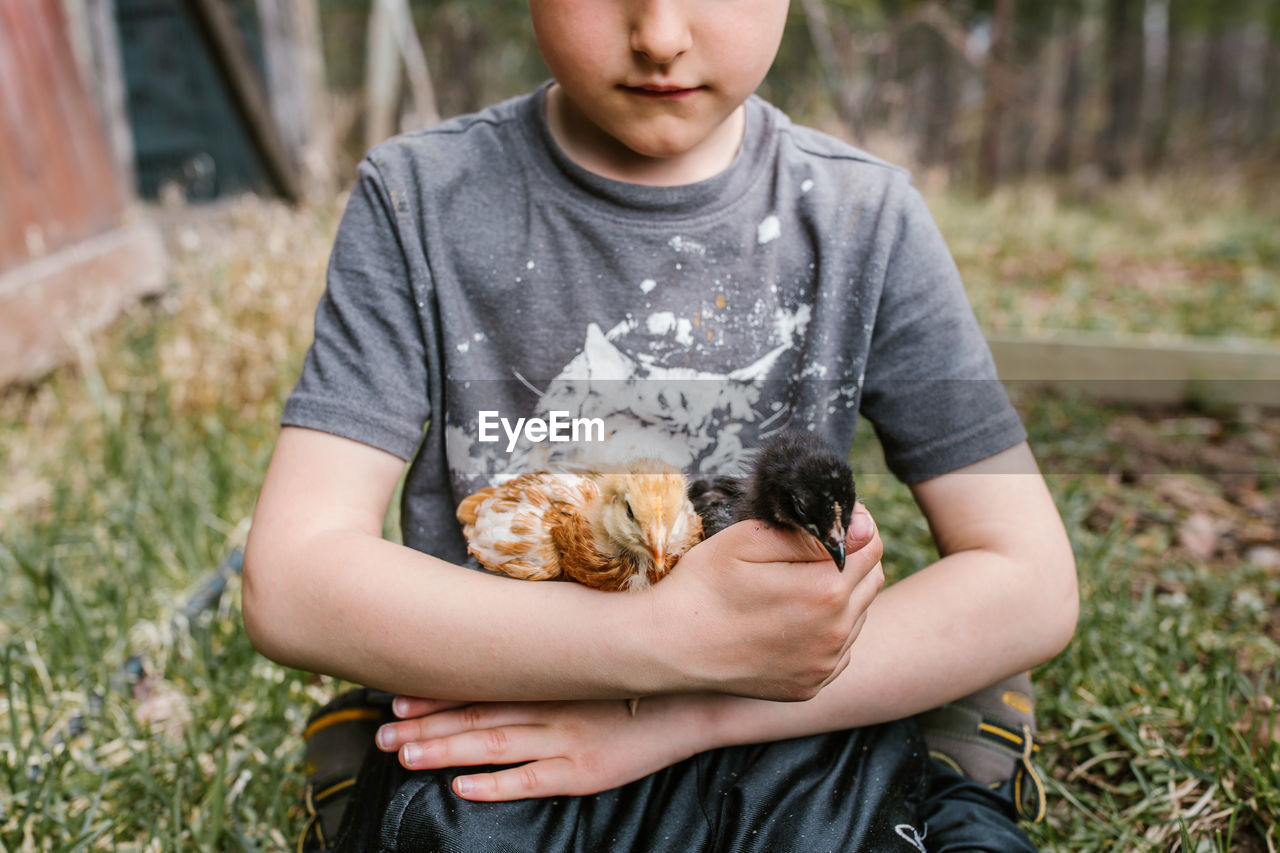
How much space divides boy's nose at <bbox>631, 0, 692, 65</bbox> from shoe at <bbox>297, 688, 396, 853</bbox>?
1.10 meters

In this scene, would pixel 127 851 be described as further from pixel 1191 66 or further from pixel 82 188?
pixel 1191 66

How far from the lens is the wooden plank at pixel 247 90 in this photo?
531 cm

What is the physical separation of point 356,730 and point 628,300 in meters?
0.86

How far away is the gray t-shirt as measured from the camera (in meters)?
1.52

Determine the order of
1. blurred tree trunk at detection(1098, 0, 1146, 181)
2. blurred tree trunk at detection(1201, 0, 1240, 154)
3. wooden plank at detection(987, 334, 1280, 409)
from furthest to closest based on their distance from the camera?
blurred tree trunk at detection(1201, 0, 1240, 154), blurred tree trunk at detection(1098, 0, 1146, 181), wooden plank at detection(987, 334, 1280, 409)

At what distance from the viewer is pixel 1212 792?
1685 mm

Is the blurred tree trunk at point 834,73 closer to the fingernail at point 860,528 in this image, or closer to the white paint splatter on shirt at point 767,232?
the white paint splatter on shirt at point 767,232

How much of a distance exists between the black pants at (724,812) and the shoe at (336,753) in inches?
4.9

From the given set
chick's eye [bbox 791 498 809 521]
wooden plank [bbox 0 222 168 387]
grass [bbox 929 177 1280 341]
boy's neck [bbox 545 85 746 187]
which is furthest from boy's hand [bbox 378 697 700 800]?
grass [bbox 929 177 1280 341]

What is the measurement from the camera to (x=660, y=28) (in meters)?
1.25

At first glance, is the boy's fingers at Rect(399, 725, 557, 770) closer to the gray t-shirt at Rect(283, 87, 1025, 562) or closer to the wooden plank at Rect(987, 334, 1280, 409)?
the gray t-shirt at Rect(283, 87, 1025, 562)

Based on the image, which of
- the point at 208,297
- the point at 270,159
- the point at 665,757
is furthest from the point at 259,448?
the point at 270,159

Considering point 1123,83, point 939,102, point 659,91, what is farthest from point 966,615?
point 939,102

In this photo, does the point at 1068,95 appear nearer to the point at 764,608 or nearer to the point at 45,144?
the point at 45,144
